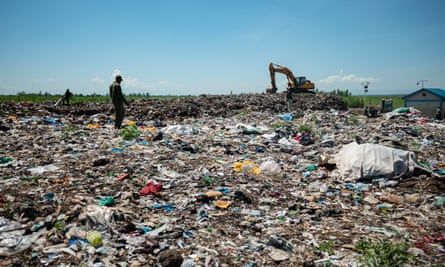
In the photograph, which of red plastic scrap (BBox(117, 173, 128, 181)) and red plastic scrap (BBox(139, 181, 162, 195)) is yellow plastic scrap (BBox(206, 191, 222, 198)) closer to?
red plastic scrap (BBox(139, 181, 162, 195))

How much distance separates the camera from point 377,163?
418 cm

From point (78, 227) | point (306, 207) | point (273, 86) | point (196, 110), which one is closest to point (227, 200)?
point (306, 207)

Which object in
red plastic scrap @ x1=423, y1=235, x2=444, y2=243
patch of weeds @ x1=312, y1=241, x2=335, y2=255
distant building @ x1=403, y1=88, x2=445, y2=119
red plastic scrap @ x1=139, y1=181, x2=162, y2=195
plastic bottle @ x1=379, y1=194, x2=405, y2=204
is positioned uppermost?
distant building @ x1=403, y1=88, x2=445, y2=119

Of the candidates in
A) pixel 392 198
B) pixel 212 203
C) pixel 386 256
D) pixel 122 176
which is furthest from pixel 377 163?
pixel 122 176

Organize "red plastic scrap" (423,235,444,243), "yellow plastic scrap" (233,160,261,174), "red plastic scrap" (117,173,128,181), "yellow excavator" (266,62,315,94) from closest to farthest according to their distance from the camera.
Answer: "red plastic scrap" (423,235,444,243) → "red plastic scrap" (117,173,128,181) → "yellow plastic scrap" (233,160,261,174) → "yellow excavator" (266,62,315,94)

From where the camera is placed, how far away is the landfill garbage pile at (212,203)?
234 centimetres

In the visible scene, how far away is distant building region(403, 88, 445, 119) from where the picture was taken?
1165cm

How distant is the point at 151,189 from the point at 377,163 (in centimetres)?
356

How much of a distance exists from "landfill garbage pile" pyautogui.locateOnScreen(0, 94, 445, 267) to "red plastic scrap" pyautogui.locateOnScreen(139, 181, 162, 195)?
14mm

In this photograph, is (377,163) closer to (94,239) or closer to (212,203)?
(212,203)

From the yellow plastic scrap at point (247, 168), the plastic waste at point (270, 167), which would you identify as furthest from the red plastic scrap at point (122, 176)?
the plastic waste at point (270, 167)

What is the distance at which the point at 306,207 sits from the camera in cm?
348

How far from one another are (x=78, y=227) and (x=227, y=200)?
5.84 feet

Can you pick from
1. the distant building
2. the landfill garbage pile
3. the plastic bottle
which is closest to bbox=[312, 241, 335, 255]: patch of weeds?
the landfill garbage pile
